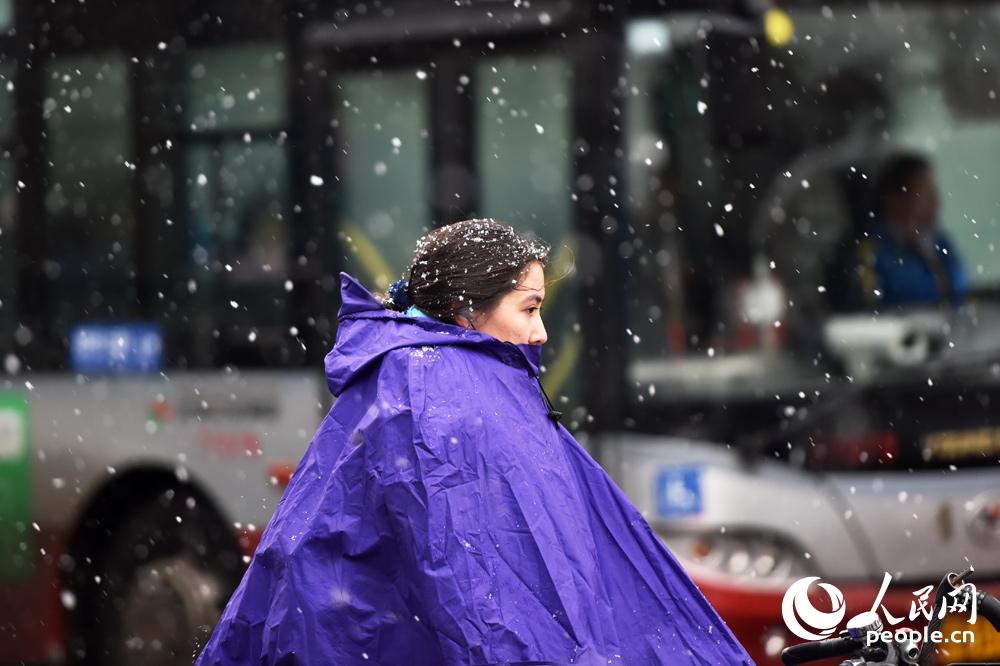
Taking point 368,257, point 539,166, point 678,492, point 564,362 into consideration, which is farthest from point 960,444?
point 368,257

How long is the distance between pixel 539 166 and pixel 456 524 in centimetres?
442

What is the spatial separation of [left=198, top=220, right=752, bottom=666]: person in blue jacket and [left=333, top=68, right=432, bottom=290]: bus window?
419 cm

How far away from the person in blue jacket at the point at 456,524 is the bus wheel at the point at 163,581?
4490 millimetres

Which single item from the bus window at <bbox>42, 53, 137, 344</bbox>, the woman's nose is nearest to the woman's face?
the woman's nose

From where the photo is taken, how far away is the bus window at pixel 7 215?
7.70m

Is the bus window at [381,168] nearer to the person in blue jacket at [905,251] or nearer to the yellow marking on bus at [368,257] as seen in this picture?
the yellow marking on bus at [368,257]

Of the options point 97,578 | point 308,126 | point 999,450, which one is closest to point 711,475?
point 999,450

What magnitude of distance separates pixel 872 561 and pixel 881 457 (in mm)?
403

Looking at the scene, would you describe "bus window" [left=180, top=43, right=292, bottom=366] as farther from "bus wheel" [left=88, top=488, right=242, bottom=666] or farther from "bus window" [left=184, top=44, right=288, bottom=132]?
"bus wheel" [left=88, top=488, right=242, bottom=666]

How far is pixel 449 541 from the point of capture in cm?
241

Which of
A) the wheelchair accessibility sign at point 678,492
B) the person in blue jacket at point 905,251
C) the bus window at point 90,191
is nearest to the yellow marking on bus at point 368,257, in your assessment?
the bus window at point 90,191

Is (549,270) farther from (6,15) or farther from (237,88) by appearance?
(6,15)

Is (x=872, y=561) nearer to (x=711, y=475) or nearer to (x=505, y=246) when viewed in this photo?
(x=711, y=475)

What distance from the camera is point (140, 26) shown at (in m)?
7.44
